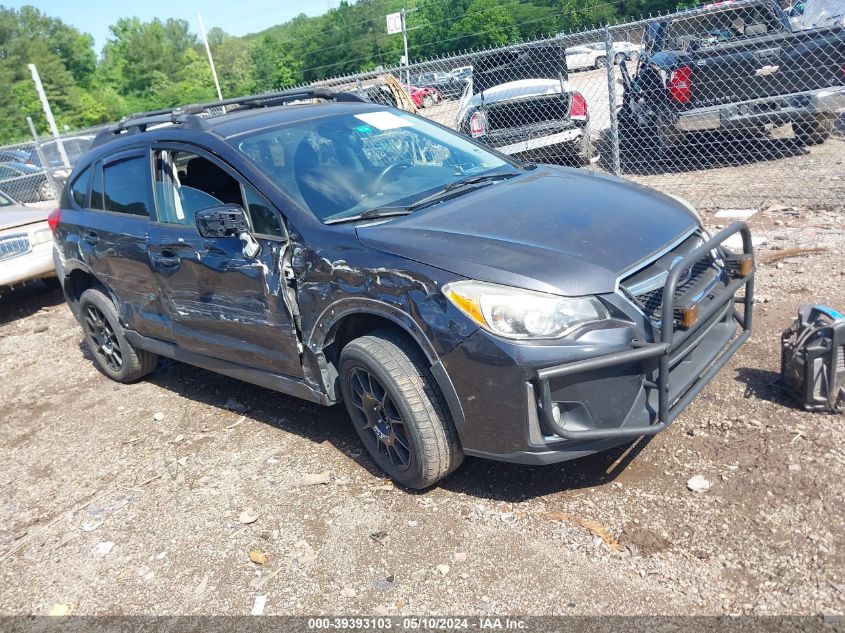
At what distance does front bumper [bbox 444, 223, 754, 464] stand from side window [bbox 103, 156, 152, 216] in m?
2.66

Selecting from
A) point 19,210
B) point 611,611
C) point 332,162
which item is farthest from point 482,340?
point 19,210

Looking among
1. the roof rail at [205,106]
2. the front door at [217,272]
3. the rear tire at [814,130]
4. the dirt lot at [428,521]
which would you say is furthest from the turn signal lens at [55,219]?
the rear tire at [814,130]

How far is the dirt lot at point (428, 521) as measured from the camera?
279 cm

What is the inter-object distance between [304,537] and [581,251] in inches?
71.6

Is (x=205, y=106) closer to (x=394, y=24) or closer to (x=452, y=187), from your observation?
(x=452, y=187)

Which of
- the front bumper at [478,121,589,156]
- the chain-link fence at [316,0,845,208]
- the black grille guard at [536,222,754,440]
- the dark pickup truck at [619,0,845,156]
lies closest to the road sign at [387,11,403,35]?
the chain-link fence at [316,0,845,208]

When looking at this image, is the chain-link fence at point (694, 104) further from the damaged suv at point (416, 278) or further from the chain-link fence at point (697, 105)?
the damaged suv at point (416, 278)

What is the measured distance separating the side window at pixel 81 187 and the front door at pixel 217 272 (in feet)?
3.78

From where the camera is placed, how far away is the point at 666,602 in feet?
8.64

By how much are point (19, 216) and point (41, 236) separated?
461 millimetres

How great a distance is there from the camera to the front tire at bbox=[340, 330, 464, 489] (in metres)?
3.22

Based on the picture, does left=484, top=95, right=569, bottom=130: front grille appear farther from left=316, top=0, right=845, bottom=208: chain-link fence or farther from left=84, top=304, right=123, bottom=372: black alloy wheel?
left=84, top=304, right=123, bottom=372: black alloy wheel

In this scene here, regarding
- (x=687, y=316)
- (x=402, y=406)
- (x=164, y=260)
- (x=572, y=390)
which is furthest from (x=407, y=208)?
(x=164, y=260)

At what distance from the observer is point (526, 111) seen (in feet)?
31.1
